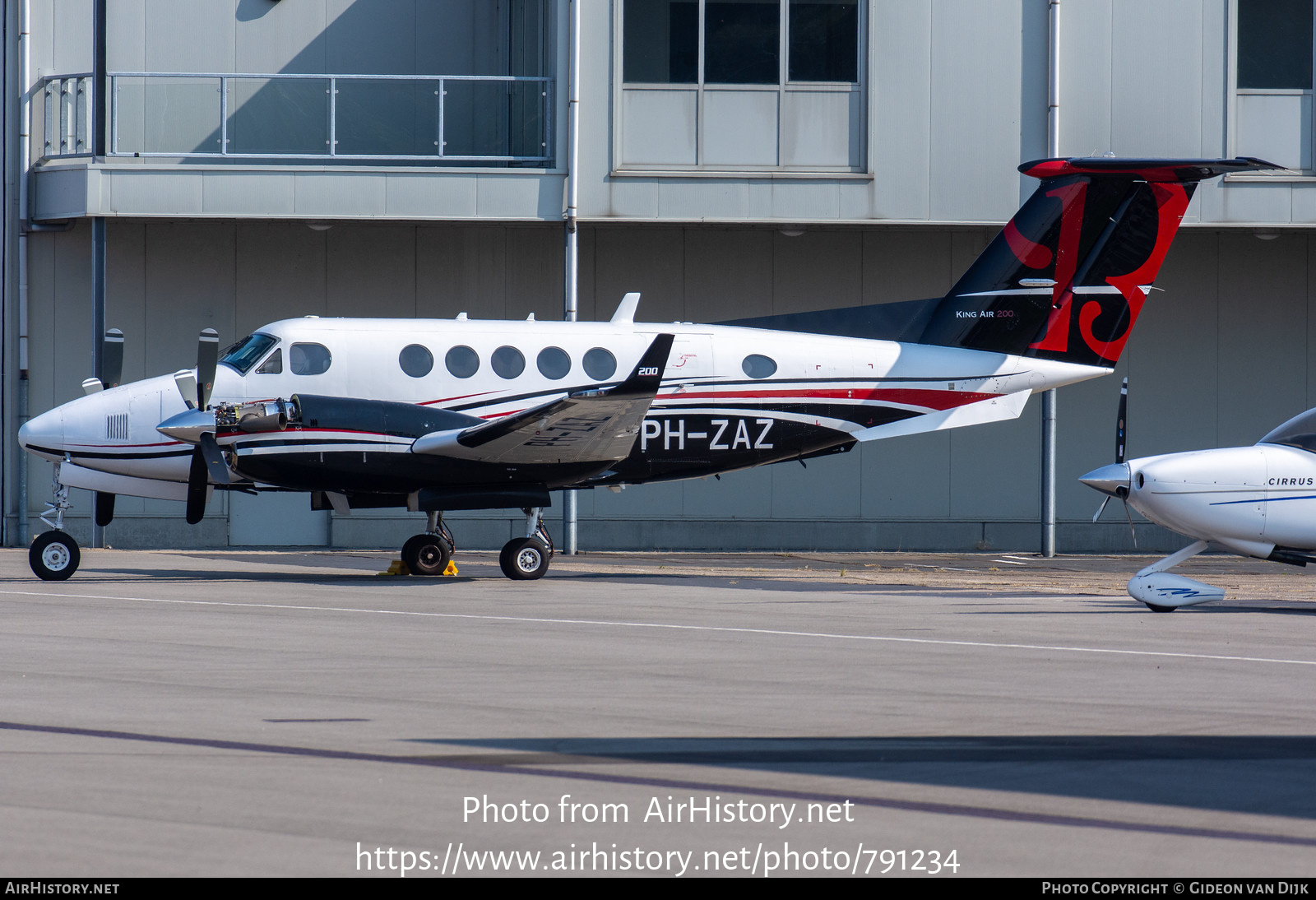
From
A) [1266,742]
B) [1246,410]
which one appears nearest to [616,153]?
[1246,410]

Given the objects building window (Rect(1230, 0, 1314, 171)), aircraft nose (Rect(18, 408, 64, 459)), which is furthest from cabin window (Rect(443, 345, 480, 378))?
building window (Rect(1230, 0, 1314, 171))

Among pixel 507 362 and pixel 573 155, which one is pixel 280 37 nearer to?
pixel 573 155

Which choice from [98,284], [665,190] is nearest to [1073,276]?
[665,190]

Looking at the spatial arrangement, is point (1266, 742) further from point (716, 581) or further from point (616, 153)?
point (616, 153)

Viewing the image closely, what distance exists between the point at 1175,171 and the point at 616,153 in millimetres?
7359

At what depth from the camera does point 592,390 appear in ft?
49.5

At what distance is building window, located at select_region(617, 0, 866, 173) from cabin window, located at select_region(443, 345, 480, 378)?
5.27 meters

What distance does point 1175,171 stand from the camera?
15.2m

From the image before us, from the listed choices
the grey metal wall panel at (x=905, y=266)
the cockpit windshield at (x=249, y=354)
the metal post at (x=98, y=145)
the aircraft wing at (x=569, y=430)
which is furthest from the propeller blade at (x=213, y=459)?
the grey metal wall panel at (x=905, y=266)

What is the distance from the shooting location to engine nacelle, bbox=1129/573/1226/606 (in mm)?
11727

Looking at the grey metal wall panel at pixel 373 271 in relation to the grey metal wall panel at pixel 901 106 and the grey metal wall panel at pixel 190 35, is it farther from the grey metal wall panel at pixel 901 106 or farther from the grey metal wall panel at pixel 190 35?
the grey metal wall panel at pixel 901 106

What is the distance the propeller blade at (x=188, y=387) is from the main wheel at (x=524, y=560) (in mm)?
3589

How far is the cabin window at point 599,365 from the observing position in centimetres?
1511

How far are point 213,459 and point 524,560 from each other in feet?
11.1
